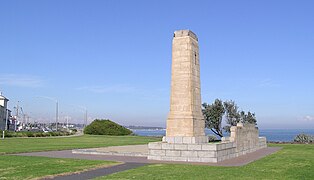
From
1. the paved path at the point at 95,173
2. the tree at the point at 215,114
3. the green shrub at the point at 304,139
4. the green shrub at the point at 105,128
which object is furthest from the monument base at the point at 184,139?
the green shrub at the point at 105,128

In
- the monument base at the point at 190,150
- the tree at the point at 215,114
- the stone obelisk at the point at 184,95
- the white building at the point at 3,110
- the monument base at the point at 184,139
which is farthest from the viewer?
the white building at the point at 3,110

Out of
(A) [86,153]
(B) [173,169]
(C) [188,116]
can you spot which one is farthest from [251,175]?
(A) [86,153]

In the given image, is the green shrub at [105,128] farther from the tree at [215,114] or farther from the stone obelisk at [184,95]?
the stone obelisk at [184,95]

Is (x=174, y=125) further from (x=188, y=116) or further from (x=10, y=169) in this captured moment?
(x=10, y=169)

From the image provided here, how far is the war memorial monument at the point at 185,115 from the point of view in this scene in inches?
746

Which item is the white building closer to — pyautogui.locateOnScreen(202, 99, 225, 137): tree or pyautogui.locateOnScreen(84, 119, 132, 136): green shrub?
pyautogui.locateOnScreen(84, 119, 132, 136): green shrub

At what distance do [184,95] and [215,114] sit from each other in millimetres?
21680

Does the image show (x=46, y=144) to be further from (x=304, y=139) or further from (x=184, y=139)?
(x=304, y=139)

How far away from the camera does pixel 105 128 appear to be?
7244 cm

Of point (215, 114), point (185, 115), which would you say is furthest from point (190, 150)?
point (215, 114)

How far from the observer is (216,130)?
4197 cm

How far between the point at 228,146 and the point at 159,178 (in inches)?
369

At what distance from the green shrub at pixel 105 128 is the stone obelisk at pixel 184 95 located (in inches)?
A: 2052

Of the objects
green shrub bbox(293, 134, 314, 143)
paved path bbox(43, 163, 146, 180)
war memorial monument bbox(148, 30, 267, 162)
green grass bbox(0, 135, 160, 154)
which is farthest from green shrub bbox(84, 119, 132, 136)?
paved path bbox(43, 163, 146, 180)
